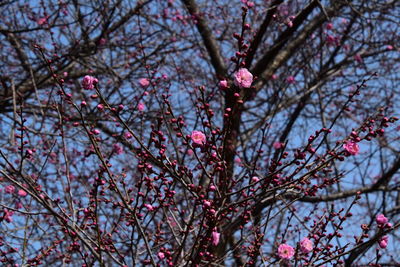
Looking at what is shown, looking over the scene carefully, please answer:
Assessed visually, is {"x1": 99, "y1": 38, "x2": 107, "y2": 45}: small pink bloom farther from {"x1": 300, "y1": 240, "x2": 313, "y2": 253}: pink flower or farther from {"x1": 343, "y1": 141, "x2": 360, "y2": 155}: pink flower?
{"x1": 343, "y1": 141, "x2": 360, "y2": 155}: pink flower

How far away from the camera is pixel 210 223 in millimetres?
2270

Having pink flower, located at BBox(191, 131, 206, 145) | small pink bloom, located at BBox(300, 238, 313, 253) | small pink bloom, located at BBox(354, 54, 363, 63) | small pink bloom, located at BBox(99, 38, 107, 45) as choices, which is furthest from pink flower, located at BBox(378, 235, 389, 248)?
small pink bloom, located at BBox(354, 54, 363, 63)

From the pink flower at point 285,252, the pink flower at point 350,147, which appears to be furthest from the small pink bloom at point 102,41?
the pink flower at point 350,147

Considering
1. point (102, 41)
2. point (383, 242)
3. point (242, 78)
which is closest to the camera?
point (242, 78)

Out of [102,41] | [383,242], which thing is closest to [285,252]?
[383,242]

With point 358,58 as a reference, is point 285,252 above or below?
below

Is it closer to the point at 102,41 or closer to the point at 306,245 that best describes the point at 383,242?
Answer: the point at 306,245

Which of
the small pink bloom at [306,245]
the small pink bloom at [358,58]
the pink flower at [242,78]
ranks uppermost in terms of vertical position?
the small pink bloom at [358,58]

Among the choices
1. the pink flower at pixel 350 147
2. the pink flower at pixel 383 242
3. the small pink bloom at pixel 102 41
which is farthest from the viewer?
the small pink bloom at pixel 102 41

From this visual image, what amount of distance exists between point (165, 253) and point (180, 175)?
49 cm

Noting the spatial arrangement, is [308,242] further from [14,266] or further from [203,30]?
[203,30]

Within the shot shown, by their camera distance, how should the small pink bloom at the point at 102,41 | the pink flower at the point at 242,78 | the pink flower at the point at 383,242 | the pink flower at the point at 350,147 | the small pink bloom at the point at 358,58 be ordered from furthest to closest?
the small pink bloom at the point at 358,58 < the small pink bloom at the point at 102,41 < the pink flower at the point at 383,242 < the pink flower at the point at 350,147 < the pink flower at the point at 242,78

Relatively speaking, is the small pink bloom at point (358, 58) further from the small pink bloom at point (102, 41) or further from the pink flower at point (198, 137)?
the pink flower at point (198, 137)

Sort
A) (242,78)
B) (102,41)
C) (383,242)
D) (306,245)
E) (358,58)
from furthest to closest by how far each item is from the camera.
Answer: (358,58) < (102,41) < (306,245) < (383,242) < (242,78)
